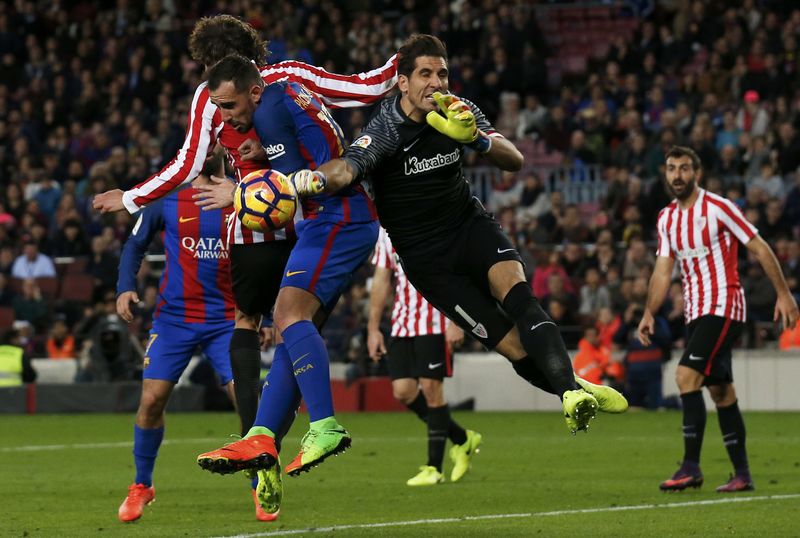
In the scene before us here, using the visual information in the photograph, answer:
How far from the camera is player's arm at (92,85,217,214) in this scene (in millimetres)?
7977

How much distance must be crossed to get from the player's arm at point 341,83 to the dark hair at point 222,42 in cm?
13

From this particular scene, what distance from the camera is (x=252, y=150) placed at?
7801 millimetres

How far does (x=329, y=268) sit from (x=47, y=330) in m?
15.8

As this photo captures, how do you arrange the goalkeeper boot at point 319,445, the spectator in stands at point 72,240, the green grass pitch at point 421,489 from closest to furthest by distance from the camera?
the goalkeeper boot at point 319,445 → the green grass pitch at point 421,489 → the spectator in stands at point 72,240

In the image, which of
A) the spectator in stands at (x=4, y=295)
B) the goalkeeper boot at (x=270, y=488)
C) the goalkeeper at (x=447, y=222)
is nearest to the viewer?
the goalkeeper at (x=447, y=222)

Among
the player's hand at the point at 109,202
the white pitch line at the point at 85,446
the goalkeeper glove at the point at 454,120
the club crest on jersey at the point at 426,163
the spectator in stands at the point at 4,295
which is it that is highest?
the goalkeeper glove at the point at 454,120

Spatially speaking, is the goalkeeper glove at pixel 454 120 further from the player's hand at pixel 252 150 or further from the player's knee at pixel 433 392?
the player's knee at pixel 433 392

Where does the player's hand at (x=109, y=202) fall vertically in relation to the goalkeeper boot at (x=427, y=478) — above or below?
above

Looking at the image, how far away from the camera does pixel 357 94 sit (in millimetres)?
8297

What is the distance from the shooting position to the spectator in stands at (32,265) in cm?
2345

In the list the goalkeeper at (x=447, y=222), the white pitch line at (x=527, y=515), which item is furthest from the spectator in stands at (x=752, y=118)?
the goalkeeper at (x=447, y=222)

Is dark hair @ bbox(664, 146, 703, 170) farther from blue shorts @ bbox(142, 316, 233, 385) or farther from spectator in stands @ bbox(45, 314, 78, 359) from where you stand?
spectator in stands @ bbox(45, 314, 78, 359)

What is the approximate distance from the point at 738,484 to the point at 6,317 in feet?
48.3

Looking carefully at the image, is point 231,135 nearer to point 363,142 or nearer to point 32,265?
point 363,142
